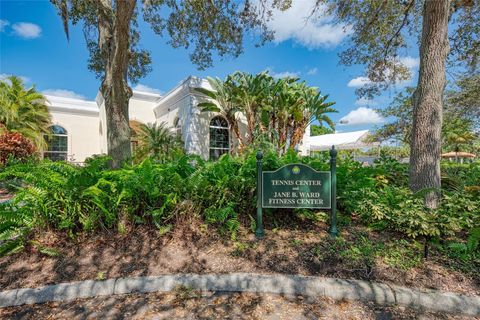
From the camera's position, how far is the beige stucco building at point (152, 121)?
417 inches

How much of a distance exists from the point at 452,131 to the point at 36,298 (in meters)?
28.2

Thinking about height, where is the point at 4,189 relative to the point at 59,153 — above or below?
below

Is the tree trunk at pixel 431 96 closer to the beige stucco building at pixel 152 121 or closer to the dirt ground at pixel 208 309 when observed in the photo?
the dirt ground at pixel 208 309

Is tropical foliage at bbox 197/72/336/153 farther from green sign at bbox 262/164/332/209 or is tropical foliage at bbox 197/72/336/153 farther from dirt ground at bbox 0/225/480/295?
dirt ground at bbox 0/225/480/295

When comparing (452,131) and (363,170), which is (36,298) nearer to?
(363,170)

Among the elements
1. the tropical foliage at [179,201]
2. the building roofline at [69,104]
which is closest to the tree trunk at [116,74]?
the tropical foliage at [179,201]

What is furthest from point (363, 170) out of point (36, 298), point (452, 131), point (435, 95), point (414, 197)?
point (452, 131)

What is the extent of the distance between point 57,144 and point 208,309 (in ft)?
54.5

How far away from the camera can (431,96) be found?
3660mm

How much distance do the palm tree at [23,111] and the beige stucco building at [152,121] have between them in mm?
1544

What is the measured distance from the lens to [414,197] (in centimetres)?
341

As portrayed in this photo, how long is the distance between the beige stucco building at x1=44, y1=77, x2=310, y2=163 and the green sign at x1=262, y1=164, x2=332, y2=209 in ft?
24.7

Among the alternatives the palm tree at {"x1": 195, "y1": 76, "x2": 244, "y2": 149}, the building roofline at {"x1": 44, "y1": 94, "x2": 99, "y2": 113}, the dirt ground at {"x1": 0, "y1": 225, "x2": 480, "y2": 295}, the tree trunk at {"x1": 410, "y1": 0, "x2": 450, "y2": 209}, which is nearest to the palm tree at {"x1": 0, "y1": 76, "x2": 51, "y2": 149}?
the building roofline at {"x1": 44, "y1": 94, "x2": 99, "y2": 113}

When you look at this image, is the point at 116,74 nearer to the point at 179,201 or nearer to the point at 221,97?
the point at 179,201
